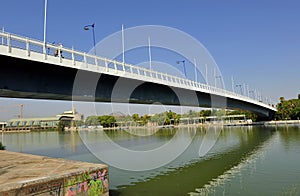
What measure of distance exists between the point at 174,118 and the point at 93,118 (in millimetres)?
53570

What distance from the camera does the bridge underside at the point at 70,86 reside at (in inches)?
653

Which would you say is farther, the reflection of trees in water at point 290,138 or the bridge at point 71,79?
the reflection of trees in water at point 290,138

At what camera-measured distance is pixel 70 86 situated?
67.7 ft

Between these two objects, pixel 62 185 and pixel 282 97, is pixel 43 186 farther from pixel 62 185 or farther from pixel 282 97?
pixel 282 97

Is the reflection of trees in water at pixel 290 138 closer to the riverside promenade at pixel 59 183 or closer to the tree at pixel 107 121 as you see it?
the riverside promenade at pixel 59 183

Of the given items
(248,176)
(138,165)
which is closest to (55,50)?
(138,165)

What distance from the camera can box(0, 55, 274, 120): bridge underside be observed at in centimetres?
1658

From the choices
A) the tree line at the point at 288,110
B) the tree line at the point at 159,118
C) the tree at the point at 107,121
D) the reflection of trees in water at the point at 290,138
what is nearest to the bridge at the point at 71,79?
the reflection of trees in water at the point at 290,138

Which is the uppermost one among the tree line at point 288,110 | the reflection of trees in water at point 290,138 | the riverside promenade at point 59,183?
the tree line at point 288,110

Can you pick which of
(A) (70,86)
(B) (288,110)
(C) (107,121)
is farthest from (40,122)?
(A) (70,86)

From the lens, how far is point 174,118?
144m

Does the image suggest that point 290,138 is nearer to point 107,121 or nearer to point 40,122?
point 107,121

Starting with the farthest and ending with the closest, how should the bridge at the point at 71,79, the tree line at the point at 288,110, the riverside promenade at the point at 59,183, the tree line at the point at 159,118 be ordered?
1. the tree line at the point at 159,118
2. the tree line at the point at 288,110
3. the bridge at the point at 71,79
4. the riverside promenade at the point at 59,183

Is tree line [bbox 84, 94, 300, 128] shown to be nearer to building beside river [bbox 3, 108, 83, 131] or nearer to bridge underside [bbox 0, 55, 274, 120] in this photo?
building beside river [bbox 3, 108, 83, 131]
